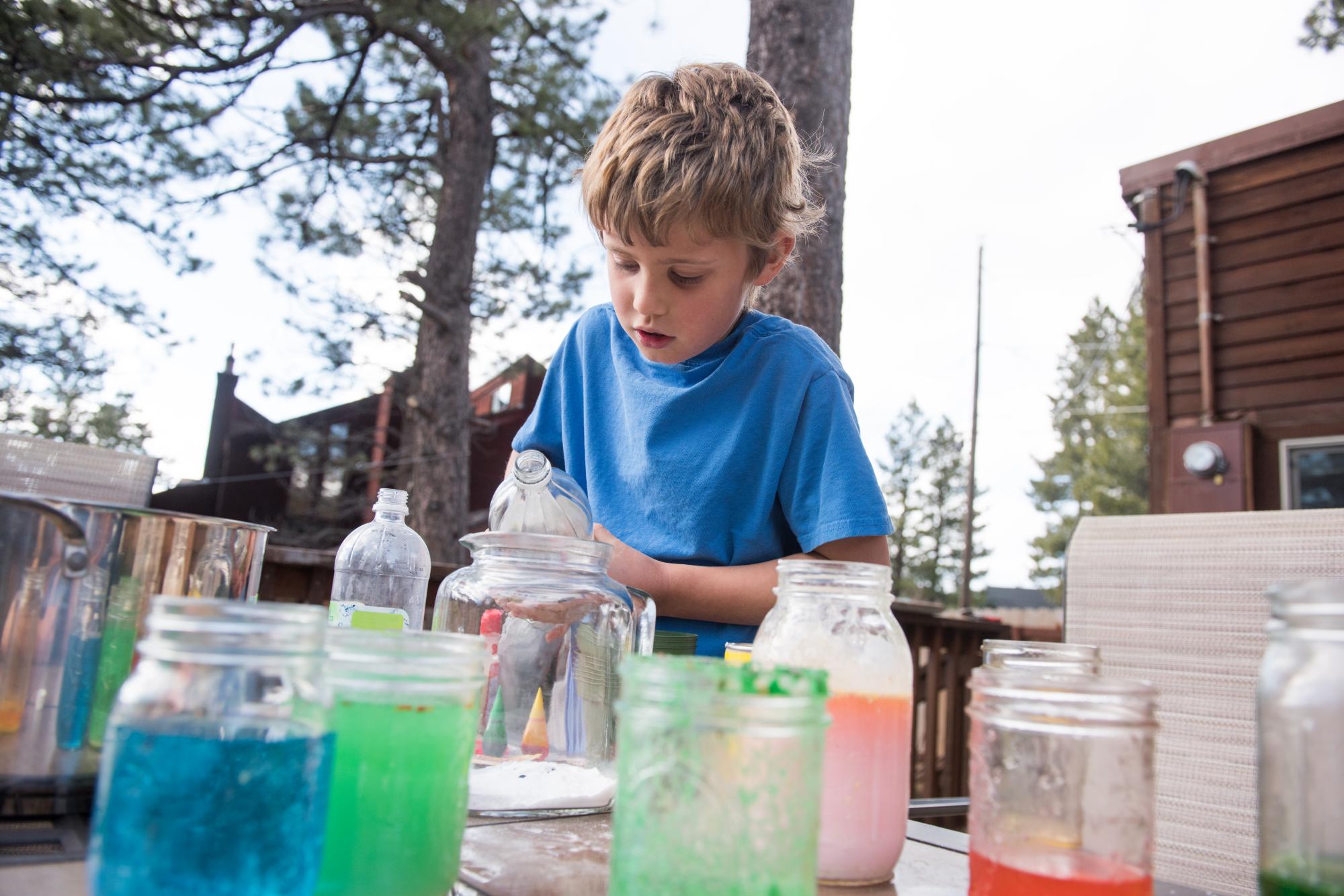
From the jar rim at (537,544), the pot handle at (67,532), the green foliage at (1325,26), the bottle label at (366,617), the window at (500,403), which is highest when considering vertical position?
the green foliage at (1325,26)

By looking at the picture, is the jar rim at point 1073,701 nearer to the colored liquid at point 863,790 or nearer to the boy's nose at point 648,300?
the colored liquid at point 863,790

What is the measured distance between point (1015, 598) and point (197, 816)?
134ft

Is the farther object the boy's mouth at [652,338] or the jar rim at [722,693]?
the boy's mouth at [652,338]

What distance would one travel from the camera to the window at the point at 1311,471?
5.23 meters

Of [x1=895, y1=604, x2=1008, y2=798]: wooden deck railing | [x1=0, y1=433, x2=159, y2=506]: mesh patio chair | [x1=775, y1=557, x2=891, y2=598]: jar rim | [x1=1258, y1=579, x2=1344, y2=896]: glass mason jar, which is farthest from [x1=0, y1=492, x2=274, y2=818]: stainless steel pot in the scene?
[x1=895, y1=604, x2=1008, y2=798]: wooden deck railing

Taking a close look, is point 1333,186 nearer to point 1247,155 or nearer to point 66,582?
point 1247,155

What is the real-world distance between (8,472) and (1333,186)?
21.9 feet

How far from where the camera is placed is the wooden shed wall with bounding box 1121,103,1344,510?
5406mm

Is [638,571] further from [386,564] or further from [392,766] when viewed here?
[386,564]

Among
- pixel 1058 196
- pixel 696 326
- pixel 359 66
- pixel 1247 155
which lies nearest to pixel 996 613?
pixel 1058 196

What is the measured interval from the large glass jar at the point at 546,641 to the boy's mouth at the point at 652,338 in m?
0.54

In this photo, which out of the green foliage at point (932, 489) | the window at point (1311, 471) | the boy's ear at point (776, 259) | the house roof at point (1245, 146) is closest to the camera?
the boy's ear at point (776, 259)

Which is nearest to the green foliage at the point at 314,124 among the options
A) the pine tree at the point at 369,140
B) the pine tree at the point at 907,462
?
the pine tree at the point at 369,140

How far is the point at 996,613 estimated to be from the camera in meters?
24.0
